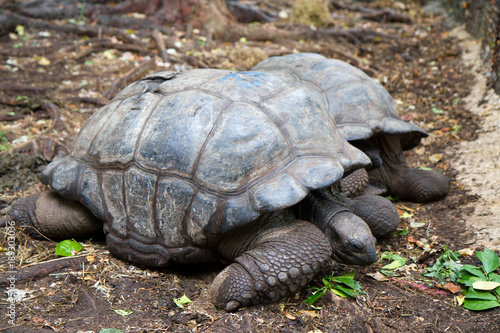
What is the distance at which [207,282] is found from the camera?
291 centimetres

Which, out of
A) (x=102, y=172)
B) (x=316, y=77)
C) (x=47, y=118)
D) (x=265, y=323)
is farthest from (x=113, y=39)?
(x=265, y=323)

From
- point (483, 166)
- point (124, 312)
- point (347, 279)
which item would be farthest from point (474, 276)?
point (124, 312)

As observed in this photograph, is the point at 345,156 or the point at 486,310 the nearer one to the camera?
the point at 486,310

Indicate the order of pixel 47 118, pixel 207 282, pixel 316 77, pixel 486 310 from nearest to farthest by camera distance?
pixel 486 310
pixel 207 282
pixel 316 77
pixel 47 118

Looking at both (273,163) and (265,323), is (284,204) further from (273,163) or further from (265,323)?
(265,323)

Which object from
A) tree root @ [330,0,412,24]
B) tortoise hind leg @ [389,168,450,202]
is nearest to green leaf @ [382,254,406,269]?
tortoise hind leg @ [389,168,450,202]

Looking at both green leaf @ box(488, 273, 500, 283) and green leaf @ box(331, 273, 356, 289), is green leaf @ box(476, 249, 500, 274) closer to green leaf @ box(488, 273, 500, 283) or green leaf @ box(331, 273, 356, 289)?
green leaf @ box(488, 273, 500, 283)

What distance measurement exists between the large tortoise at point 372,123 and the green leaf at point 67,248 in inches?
85.4

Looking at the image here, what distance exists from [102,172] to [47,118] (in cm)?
278

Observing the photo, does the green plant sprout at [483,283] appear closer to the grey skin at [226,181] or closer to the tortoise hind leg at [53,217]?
the grey skin at [226,181]

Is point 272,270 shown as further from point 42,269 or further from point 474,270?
point 42,269

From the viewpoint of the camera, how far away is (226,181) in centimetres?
267

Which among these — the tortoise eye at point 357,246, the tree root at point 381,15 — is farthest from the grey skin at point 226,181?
the tree root at point 381,15

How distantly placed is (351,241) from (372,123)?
5.25 ft
